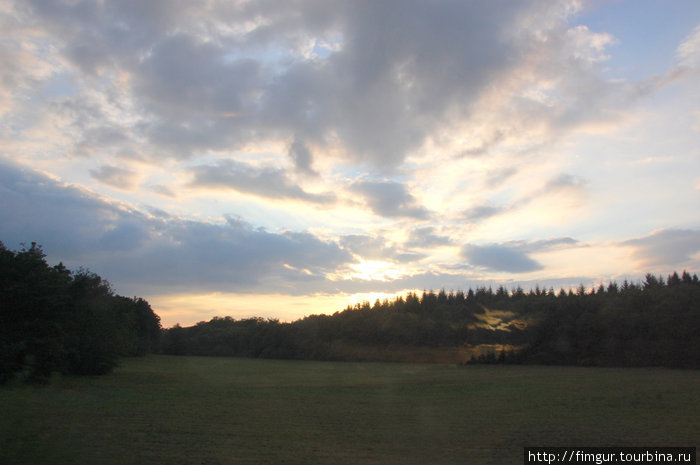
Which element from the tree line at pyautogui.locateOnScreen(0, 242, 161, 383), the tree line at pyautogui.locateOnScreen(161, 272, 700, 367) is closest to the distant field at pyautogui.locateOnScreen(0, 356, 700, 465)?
the tree line at pyautogui.locateOnScreen(0, 242, 161, 383)

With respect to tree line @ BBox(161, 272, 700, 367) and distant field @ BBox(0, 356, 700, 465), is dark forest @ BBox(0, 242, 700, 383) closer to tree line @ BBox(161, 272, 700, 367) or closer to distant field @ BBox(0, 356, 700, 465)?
tree line @ BBox(161, 272, 700, 367)

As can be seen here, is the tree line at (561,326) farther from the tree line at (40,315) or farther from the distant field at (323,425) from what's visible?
the tree line at (40,315)

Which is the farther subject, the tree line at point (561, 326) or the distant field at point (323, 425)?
the tree line at point (561, 326)

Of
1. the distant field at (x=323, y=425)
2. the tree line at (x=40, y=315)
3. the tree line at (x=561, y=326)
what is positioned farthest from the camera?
the tree line at (x=561, y=326)

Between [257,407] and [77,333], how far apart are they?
18420 mm

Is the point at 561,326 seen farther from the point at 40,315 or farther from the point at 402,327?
the point at 40,315

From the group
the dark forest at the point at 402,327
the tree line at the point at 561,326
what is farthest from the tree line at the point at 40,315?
the tree line at the point at 561,326

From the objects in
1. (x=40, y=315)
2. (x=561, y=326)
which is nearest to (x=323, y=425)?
(x=40, y=315)

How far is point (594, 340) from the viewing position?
161ft

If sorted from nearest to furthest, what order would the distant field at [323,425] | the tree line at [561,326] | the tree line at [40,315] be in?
1. the distant field at [323,425]
2. the tree line at [40,315]
3. the tree line at [561,326]

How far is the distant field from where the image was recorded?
9.65 m

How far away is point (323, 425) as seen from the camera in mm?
14070

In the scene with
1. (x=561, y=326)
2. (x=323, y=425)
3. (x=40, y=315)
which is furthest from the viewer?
(x=561, y=326)

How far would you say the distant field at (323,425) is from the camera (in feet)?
31.7
